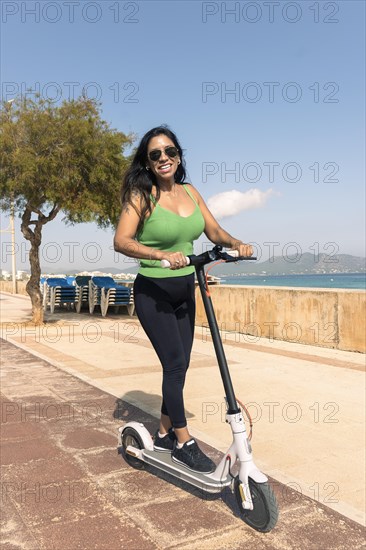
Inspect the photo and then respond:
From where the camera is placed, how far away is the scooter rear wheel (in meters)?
3.50

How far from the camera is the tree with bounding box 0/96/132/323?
11.8 metres

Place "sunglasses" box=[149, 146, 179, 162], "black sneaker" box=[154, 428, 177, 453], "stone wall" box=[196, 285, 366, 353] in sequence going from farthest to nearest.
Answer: "stone wall" box=[196, 285, 366, 353] → "black sneaker" box=[154, 428, 177, 453] → "sunglasses" box=[149, 146, 179, 162]

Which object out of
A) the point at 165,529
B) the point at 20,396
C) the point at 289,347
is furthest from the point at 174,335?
the point at 289,347

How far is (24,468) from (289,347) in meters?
6.35

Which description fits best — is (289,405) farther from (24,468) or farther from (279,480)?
(24,468)

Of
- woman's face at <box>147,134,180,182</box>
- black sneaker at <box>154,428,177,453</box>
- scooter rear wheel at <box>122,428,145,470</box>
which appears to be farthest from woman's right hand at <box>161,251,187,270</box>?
scooter rear wheel at <box>122,428,145,470</box>

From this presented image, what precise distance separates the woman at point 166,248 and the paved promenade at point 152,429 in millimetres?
401

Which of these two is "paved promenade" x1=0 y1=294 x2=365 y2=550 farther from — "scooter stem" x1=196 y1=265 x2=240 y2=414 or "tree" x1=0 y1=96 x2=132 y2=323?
"tree" x1=0 y1=96 x2=132 y2=323

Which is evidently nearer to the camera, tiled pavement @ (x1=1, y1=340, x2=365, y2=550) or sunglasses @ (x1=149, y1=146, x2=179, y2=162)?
tiled pavement @ (x1=1, y1=340, x2=365, y2=550)

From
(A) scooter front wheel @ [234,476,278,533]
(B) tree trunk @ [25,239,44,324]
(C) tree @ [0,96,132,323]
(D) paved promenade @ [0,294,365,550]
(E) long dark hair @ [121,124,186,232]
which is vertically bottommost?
(D) paved promenade @ [0,294,365,550]

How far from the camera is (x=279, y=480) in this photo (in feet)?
11.0

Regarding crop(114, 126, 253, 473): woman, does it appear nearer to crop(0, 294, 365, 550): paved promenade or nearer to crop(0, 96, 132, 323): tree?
crop(0, 294, 365, 550): paved promenade

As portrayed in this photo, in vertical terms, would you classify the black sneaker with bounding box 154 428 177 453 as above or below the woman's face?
below

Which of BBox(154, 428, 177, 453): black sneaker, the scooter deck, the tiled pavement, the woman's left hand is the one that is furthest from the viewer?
BBox(154, 428, 177, 453): black sneaker
